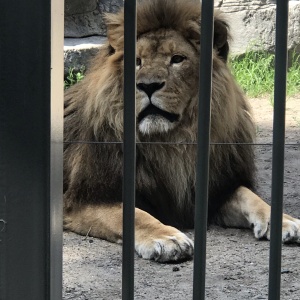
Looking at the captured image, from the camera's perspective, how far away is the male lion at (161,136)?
3977 mm

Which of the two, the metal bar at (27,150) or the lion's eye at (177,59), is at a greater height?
the lion's eye at (177,59)

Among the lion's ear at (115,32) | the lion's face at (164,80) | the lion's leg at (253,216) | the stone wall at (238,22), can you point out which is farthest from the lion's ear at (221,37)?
the stone wall at (238,22)

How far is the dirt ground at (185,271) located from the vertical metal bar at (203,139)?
179cm

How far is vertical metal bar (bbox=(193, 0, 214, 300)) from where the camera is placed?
4.24 feet

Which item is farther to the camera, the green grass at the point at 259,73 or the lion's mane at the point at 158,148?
the green grass at the point at 259,73

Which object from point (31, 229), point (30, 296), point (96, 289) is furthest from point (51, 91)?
point (96, 289)

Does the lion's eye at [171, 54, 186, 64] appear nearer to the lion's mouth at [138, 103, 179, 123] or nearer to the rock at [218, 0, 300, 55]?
the lion's mouth at [138, 103, 179, 123]

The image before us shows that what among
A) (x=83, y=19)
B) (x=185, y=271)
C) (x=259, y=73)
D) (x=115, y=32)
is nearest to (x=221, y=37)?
(x=115, y=32)

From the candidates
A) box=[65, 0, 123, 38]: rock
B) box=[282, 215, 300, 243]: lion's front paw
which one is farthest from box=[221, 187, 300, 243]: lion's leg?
box=[65, 0, 123, 38]: rock

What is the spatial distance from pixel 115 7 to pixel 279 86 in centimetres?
642

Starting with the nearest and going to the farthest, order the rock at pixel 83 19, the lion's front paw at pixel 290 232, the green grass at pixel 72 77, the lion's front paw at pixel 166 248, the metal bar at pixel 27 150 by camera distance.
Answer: the metal bar at pixel 27 150, the lion's front paw at pixel 166 248, the lion's front paw at pixel 290 232, the green grass at pixel 72 77, the rock at pixel 83 19

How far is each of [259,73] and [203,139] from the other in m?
5.68

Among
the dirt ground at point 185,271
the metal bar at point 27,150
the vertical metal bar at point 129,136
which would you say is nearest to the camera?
the metal bar at point 27,150

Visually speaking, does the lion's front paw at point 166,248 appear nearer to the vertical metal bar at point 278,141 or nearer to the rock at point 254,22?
the vertical metal bar at point 278,141
